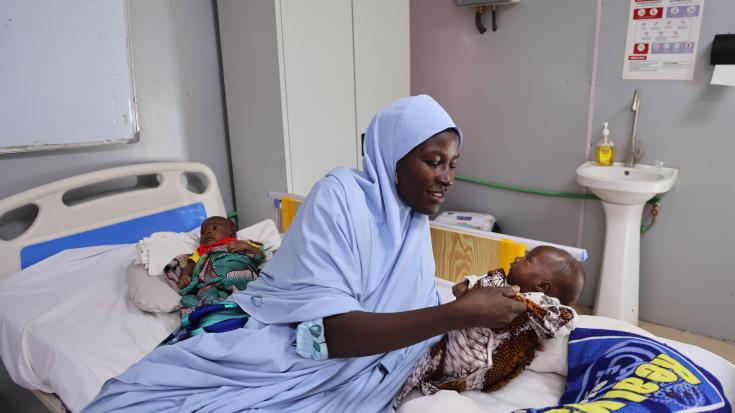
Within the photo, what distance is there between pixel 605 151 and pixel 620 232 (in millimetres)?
526

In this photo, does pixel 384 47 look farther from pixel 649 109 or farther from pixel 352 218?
pixel 352 218

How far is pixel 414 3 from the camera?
12.8 ft

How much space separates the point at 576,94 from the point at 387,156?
241 centimetres

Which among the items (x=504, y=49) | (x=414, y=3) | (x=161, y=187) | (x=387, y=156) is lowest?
(x=161, y=187)

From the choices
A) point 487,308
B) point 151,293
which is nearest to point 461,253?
point 487,308

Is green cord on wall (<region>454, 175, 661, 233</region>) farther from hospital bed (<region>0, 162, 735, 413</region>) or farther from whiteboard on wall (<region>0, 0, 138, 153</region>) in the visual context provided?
whiteboard on wall (<region>0, 0, 138, 153</region>)

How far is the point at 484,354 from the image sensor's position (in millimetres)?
1304

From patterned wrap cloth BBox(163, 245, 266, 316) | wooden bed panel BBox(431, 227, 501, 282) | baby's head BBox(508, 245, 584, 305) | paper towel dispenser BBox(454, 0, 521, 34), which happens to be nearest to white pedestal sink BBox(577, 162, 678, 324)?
paper towel dispenser BBox(454, 0, 521, 34)

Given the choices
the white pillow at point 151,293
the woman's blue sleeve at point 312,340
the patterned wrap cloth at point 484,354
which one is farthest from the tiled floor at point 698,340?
the white pillow at point 151,293

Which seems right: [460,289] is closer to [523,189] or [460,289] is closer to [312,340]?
[312,340]

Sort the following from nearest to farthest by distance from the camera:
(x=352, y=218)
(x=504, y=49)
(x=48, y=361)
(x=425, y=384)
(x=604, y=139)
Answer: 1. (x=352, y=218)
2. (x=425, y=384)
3. (x=48, y=361)
4. (x=604, y=139)
5. (x=504, y=49)

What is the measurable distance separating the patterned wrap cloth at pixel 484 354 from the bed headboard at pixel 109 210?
1.86 meters

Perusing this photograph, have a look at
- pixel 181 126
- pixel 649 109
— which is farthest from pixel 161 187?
pixel 649 109

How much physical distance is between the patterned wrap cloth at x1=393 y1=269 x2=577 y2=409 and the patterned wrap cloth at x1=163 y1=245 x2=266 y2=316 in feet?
3.13
